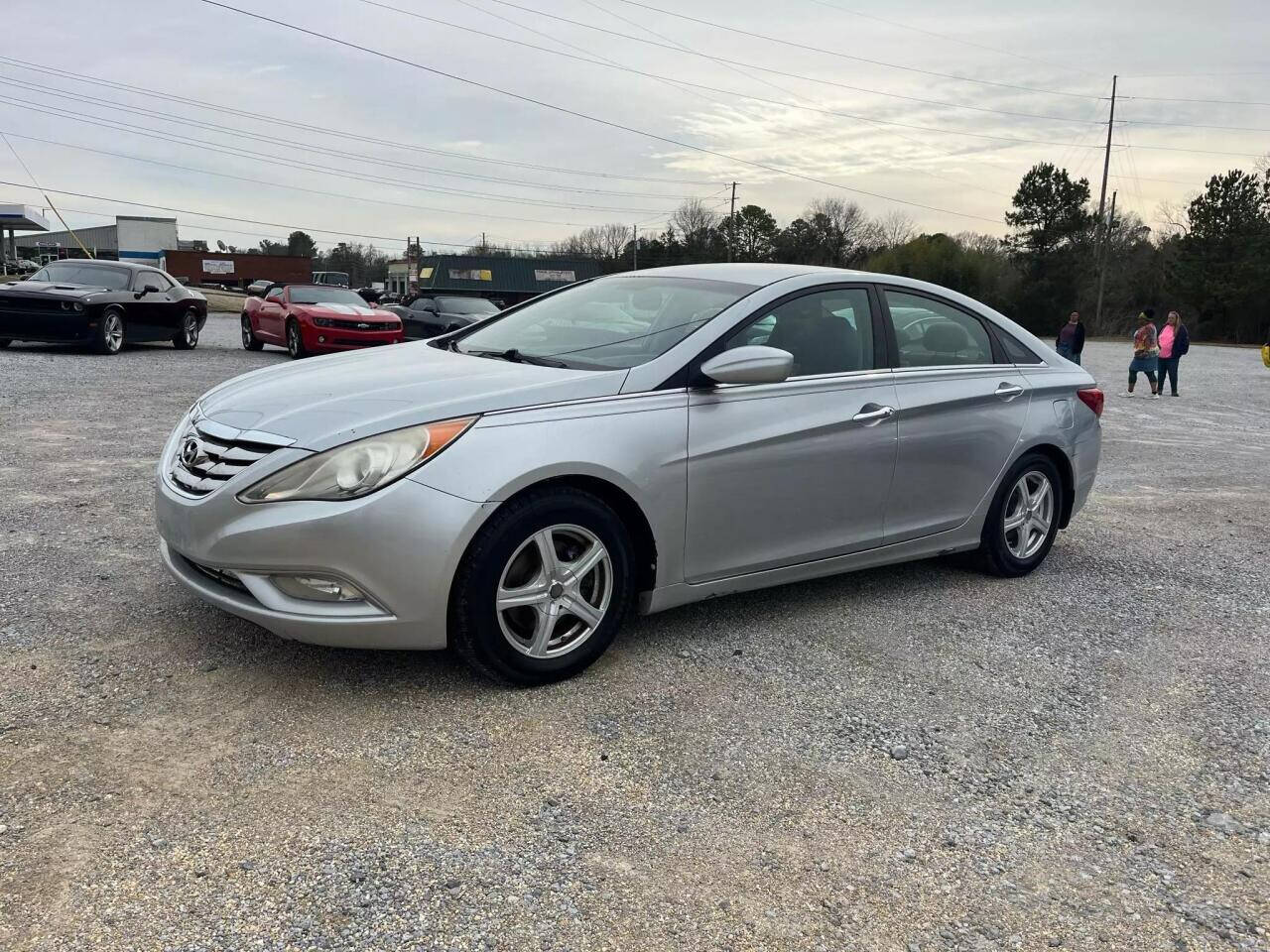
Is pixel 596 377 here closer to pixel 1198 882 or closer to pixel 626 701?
pixel 626 701

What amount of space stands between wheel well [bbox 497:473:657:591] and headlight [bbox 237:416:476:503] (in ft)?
1.37

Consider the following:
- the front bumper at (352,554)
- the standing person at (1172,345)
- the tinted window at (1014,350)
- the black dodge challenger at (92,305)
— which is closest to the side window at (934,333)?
the tinted window at (1014,350)

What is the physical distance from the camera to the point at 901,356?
15.4 feet

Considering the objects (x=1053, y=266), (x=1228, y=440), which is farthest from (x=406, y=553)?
(x=1053, y=266)

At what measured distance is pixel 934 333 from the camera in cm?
494

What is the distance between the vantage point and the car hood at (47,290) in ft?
47.9

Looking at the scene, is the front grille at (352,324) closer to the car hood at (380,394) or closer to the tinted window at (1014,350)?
the car hood at (380,394)

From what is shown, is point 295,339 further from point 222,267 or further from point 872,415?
point 222,267

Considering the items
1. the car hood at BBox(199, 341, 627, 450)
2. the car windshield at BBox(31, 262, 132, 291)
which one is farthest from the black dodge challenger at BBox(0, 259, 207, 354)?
the car hood at BBox(199, 341, 627, 450)

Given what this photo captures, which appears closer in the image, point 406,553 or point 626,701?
point 406,553

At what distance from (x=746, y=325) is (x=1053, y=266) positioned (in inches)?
2530

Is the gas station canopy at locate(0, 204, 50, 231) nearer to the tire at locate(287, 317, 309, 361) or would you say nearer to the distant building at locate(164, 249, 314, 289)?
the distant building at locate(164, 249, 314, 289)

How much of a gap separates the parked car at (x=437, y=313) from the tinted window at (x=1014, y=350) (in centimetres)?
1619

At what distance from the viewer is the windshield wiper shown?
4.01 meters
